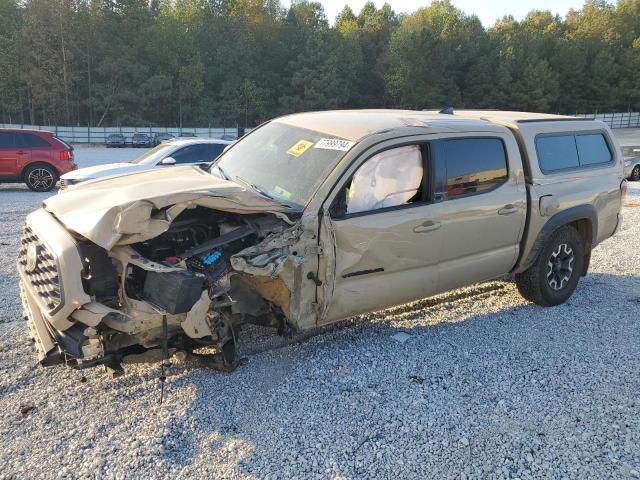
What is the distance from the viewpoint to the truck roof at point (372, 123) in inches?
169

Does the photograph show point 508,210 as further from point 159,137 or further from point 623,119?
point 623,119

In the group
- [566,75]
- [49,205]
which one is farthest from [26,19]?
[566,75]

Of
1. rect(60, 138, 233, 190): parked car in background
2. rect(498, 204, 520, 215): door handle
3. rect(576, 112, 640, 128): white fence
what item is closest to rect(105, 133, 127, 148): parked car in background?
rect(60, 138, 233, 190): parked car in background

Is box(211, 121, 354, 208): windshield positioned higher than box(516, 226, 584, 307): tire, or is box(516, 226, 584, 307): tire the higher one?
box(211, 121, 354, 208): windshield

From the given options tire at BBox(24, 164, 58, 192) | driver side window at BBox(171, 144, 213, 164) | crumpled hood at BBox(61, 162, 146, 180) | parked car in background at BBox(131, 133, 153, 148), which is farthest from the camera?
parked car in background at BBox(131, 133, 153, 148)

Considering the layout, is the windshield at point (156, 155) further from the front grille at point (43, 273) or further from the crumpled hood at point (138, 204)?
the front grille at point (43, 273)

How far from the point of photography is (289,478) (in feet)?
9.63

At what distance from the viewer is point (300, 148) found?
4.39 m

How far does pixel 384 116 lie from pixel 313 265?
1.68m

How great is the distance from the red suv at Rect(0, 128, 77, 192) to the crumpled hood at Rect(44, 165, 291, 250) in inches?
413

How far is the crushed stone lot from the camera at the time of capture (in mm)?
3059

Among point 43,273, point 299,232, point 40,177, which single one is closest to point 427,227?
point 299,232

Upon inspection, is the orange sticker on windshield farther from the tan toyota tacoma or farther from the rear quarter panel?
the rear quarter panel

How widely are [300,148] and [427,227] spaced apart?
1211mm
